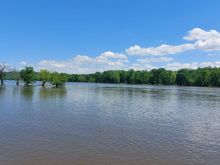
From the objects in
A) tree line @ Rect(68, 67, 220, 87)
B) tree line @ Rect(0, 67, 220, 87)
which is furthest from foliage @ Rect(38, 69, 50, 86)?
tree line @ Rect(68, 67, 220, 87)

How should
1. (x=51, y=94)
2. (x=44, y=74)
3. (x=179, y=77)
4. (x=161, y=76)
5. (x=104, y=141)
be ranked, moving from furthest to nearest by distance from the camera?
(x=161, y=76) < (x=179, y=77) < (x=44, y=74) < (x=51, y=94) < (x=104, y=141)

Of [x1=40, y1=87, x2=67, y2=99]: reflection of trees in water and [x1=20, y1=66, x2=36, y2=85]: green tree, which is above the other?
[x1=20, y1=66, x2=36, y2=85]: green tree

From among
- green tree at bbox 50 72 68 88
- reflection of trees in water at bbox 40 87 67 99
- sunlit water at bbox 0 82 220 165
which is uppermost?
green tree at bbox 50 72 68 88

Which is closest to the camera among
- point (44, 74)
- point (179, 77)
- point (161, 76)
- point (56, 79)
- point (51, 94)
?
point (51, 94)

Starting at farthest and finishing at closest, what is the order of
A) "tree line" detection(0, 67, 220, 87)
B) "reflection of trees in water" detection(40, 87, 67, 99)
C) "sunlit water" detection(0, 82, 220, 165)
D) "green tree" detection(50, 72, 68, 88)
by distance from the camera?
"tree line" detection(0, 67, 220, 87) → "green tree" detection(50, 72, 68, 88) → "reflection of trees in water" detection(40, 87, 67, 99) → "sunlit water" detection(0, 82, 220, 165)

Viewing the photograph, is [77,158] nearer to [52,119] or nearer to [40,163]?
[40,163]

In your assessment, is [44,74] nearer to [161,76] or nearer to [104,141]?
[104,141]

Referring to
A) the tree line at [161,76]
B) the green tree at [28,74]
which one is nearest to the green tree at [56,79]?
the tree line at [161,76]

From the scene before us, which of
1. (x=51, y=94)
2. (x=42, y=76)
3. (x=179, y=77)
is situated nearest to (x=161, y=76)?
(x=179, y=77)

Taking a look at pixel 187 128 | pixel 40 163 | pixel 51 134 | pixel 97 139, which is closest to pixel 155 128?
pixel 187 128

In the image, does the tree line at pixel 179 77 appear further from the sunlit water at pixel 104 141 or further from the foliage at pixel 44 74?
the sunlit water at pixel 104 141

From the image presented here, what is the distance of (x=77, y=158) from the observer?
41.6ft

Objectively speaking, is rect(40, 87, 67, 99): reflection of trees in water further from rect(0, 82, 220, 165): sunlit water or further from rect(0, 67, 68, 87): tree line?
rect(0, 67, 68, 87): tree line

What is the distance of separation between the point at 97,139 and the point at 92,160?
3.98 m
